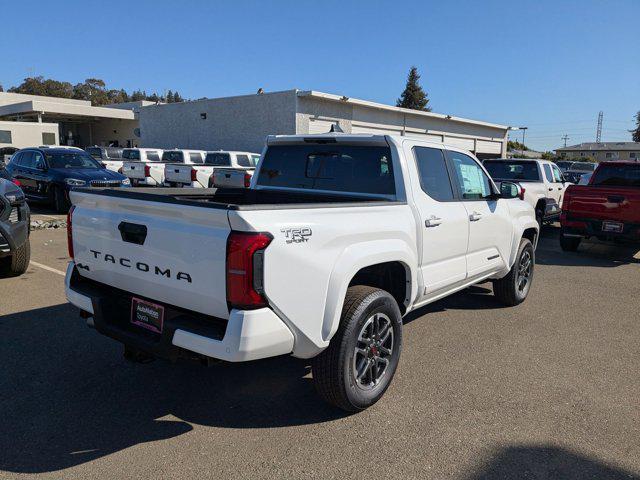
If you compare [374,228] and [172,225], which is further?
[374,228]

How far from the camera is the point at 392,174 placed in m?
4.09

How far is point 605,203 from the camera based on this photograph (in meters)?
9.34

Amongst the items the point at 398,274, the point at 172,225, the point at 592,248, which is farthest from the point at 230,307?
the point at 592,248

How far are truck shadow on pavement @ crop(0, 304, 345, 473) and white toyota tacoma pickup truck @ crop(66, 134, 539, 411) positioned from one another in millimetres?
389

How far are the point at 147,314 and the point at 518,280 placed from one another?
15.3 feet

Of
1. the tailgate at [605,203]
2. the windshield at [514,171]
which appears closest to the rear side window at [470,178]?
the tailgate at [605,203]

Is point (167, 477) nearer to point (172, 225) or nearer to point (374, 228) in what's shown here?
point (172, 225)

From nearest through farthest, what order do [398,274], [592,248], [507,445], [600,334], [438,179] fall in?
[507,445] → [398,274] → [438,179] → [600,334] → [592,248]

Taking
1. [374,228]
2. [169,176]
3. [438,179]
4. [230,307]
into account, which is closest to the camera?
[230,307]

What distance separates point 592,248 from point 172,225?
10.9 metres

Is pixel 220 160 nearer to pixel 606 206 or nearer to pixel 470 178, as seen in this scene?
pixel 606 206

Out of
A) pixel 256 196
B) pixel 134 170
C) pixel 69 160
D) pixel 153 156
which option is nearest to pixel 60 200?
pixel 69 160

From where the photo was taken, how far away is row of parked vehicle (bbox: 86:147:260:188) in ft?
50.1

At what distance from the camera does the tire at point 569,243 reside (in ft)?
34.0
